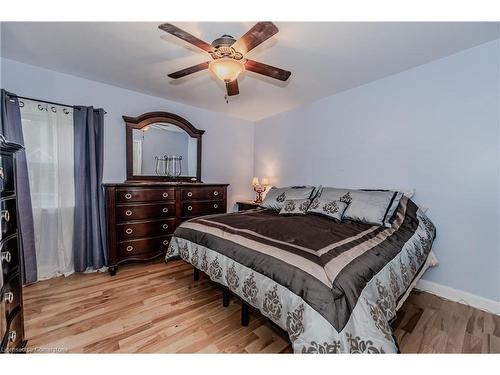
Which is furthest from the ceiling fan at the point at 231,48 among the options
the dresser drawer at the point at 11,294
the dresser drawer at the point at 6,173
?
the dresser drawer at the point at 11,294

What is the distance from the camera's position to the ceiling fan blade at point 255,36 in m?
1.25

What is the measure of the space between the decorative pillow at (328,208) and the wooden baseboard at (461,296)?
1107 millimetres

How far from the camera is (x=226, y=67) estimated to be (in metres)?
1.58

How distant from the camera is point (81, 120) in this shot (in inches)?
96.7

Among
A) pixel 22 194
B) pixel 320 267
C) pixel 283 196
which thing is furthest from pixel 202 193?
pixel 320 267

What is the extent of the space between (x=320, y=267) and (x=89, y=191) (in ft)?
8.90

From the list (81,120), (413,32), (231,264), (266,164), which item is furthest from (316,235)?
(81,120)

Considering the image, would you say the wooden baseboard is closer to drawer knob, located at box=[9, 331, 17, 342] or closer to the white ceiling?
the white ceiling

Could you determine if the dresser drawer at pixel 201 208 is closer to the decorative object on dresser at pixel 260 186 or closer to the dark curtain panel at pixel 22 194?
the decorative object on dresser at pixel 260 186

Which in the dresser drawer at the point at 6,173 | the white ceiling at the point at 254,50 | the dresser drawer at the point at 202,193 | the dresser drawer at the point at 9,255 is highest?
the white ceiling at the point at 254,50

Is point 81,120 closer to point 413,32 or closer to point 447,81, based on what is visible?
point 413,32

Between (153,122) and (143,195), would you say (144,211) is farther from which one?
(153,122)

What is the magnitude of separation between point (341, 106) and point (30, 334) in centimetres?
380

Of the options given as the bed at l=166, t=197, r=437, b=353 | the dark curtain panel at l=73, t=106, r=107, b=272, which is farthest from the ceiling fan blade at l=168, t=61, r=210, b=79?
the dark curtain panel at l=73, t=106, r=107, b=272
